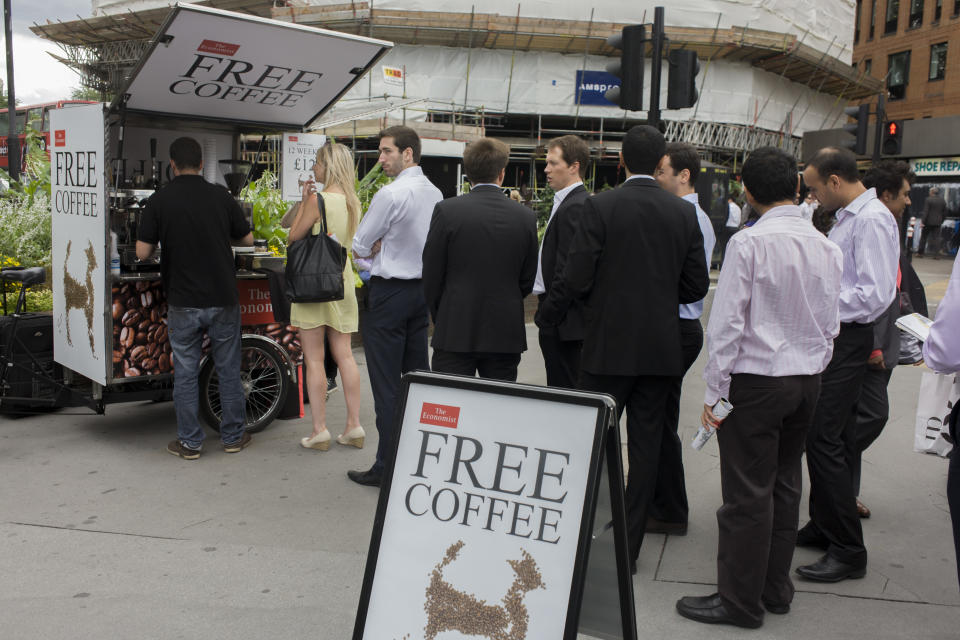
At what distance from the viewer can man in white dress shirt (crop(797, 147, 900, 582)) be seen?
384cm

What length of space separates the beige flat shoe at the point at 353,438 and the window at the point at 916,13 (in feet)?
151

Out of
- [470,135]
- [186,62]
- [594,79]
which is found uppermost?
[594,79]

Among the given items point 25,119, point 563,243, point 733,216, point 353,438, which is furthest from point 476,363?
point 25,119

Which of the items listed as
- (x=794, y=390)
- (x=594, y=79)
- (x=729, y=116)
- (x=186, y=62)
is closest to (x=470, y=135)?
(x=594, y=79)

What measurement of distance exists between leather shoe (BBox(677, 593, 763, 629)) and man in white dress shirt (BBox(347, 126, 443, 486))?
2.16m

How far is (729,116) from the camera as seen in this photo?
28188mm

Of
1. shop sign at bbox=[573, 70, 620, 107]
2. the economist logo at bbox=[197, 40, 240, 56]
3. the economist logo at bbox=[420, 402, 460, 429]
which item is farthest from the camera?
shop sign at bbox=[573, 70, 620, 107]

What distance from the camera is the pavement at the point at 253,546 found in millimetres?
3551

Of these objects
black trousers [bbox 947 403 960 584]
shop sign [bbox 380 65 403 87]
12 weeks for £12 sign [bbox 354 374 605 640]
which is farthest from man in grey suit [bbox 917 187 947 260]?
12 weeks for £12 sign [bbox 354 374 605 640]

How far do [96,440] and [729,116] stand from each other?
2583cm

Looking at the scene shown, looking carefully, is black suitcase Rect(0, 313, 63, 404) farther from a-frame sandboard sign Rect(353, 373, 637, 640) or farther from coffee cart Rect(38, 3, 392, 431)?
a-frame sandboard sign Rect(353, 373, 637, 640)

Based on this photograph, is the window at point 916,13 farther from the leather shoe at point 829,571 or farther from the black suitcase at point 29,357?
the black suitcase at point 29,357

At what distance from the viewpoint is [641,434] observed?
388 centimetres

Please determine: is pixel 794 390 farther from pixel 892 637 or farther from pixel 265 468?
pixel 265 468
